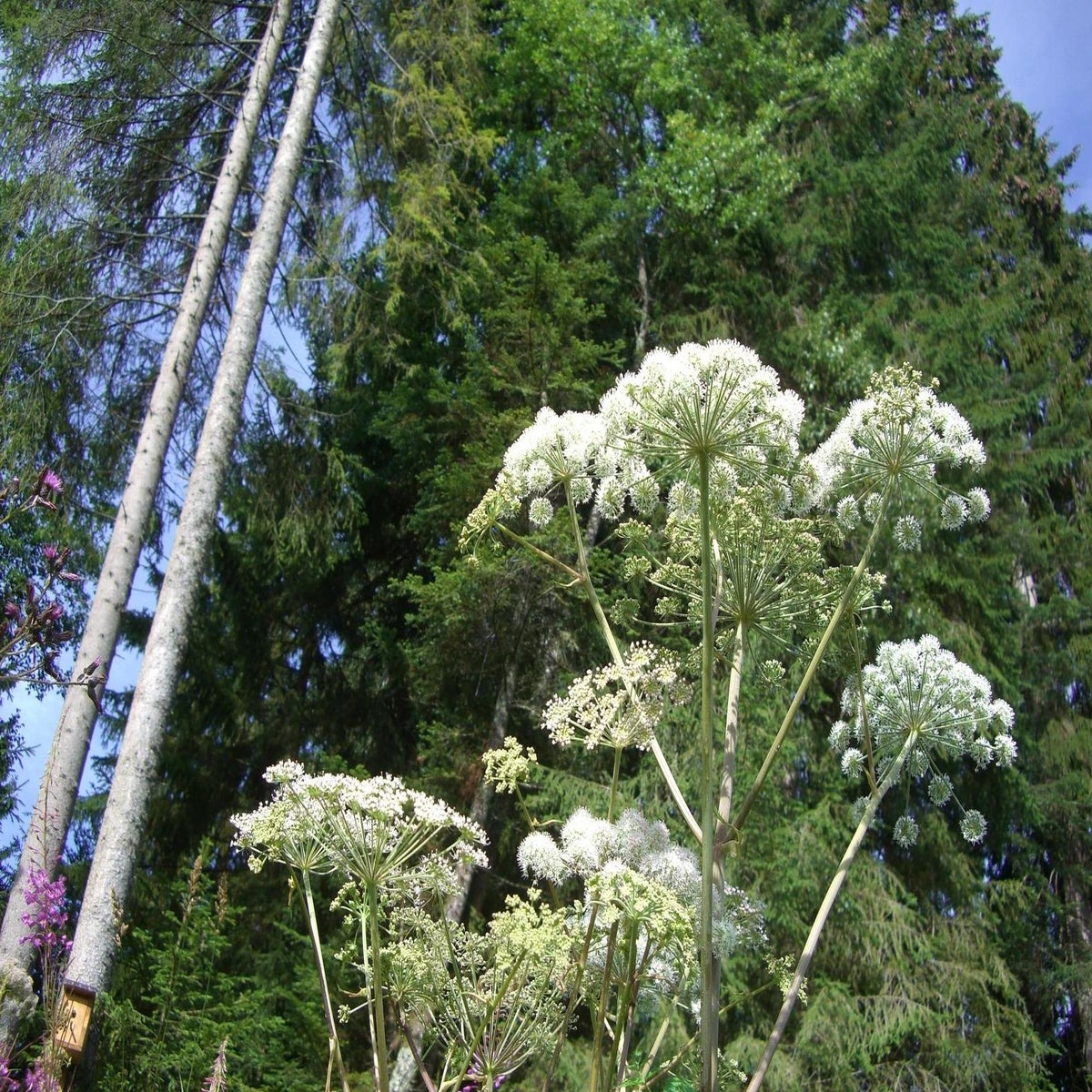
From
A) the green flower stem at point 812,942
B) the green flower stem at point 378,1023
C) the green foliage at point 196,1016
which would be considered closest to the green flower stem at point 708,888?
the green flower stem at point 812,942

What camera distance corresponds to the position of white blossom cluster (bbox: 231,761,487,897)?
2.13 meters

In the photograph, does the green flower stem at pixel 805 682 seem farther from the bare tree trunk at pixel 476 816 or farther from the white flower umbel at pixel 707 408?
the bare tree trunk at pixel 476 816

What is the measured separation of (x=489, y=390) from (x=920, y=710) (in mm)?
7539

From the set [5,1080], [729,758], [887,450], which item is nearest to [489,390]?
[5,1080]

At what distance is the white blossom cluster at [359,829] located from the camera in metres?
2.13

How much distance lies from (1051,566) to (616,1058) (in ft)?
45.9

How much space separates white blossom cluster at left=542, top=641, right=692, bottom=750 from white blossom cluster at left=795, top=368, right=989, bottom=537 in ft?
1.69

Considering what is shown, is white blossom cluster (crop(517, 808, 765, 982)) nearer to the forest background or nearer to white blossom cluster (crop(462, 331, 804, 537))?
white blossom cluster (crop(462, 331, 804, 537))

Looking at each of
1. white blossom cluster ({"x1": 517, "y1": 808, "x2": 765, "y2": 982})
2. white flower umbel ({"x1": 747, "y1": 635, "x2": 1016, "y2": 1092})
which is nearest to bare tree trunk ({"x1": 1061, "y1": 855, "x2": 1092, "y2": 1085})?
white flower umbel ({"x1": 747, "y1": 635, "x2": 1016, "y2": 1092})

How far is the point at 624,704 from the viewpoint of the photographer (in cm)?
240

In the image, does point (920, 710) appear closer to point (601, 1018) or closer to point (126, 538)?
point (601, 1018)

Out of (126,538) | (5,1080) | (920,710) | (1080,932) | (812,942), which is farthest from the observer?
(1080,932)

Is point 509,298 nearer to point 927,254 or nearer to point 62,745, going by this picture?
point 62,745

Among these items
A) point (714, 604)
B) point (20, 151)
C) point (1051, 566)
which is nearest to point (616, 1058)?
point (714, 604)
